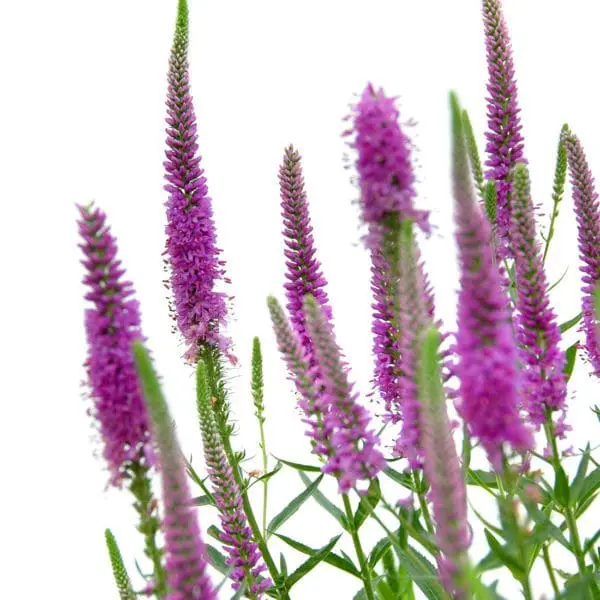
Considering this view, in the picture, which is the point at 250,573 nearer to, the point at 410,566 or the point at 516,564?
the point at 410,566

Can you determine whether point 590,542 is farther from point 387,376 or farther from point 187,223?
point 187,223

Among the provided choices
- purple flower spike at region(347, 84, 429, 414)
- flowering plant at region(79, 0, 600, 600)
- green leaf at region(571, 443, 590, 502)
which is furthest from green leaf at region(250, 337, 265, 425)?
green leaf at region(571, 443, 590, 502)

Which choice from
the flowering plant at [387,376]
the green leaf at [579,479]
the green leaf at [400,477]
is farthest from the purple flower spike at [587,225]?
the green leaf at [400,477]

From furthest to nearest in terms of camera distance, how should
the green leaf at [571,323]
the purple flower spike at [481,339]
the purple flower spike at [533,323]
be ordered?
the green leaf at [571,323] < the purple flower spike at [533,323] < the purple flower spike at [481,339]

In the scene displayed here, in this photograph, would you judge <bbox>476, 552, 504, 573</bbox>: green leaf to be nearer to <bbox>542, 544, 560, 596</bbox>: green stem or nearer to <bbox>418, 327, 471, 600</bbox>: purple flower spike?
<bbox>542, 544, 560, 596</bbox>: green stem

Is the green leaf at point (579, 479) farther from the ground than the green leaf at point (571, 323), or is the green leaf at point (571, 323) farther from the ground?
the green leaf at point (571, 323)

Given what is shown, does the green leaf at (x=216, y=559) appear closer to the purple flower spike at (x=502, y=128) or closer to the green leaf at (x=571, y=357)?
the green leaf at (x=571, y=357)

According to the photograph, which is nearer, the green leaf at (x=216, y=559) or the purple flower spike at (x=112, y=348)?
the purple flower spike at (x=112, y=348)
